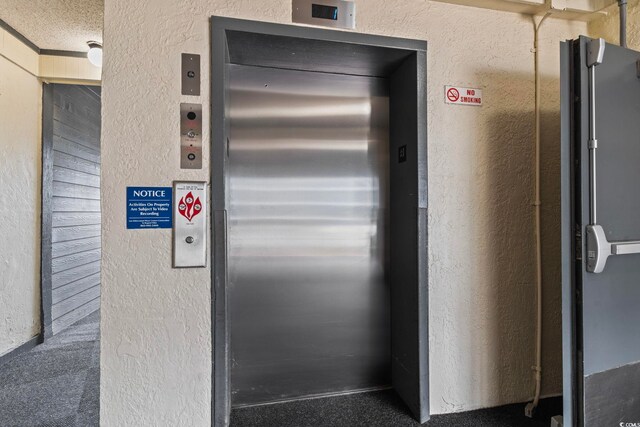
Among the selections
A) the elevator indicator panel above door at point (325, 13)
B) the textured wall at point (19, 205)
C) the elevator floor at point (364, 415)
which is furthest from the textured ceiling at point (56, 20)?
the elevator floor at point (364, 415)

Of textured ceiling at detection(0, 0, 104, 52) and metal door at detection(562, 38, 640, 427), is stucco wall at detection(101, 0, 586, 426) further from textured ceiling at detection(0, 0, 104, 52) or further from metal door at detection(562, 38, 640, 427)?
textured ceiling at detection(0, 0, 104, 52)

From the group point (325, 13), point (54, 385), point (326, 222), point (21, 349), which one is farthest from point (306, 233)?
point (21, 349)

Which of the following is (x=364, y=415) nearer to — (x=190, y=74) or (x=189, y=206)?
(x=189, y=206)

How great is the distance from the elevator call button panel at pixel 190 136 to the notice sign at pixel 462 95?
1.30 metres

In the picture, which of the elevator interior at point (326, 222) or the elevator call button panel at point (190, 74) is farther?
the elevator interior at point (326, 222)

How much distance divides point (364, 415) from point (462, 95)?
1.85 m

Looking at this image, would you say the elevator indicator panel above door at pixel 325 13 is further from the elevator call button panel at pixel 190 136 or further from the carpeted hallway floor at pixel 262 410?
the carpeted hallway floor at pixel 262 410

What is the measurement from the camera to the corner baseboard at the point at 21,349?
8.24ft

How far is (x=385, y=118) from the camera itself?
2.06m

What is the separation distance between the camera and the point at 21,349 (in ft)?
8.75

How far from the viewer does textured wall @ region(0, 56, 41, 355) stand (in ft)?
8.27

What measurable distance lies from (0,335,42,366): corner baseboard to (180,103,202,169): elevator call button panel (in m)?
2.49

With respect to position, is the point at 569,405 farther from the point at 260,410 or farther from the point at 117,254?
the point at 117,254

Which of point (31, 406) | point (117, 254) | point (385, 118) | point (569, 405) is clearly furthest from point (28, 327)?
point (569, 405)
